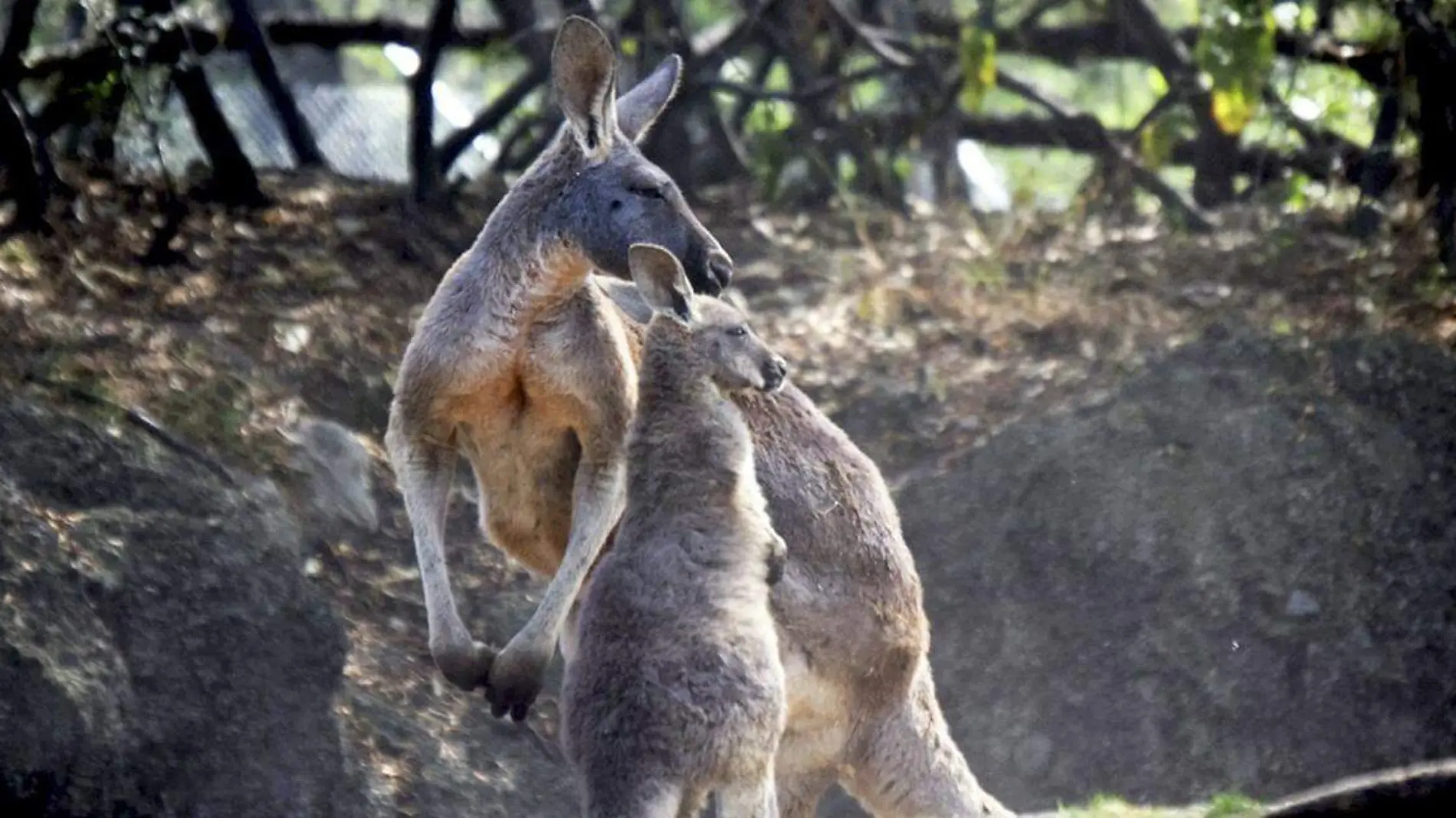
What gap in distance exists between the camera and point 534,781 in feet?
25.4

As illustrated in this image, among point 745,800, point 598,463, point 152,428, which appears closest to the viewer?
point 745,800

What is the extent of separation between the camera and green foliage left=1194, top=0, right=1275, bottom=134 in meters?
9.48

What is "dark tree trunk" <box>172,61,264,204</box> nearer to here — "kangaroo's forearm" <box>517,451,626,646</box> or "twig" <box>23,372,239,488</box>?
"twig" <box>23,372,239,488</box>

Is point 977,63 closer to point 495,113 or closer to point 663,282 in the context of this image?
point 495,113

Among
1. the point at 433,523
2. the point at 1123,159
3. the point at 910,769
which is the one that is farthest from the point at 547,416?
the point at 1123,159

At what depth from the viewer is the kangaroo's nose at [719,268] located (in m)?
6.55

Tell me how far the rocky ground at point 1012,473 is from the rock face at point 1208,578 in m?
0.01

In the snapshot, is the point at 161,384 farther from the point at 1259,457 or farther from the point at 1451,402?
Answer: the point at 1451,402

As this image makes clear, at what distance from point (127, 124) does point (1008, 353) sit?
400 centimetres

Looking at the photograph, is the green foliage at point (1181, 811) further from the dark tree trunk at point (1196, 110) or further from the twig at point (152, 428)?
the dark tree trunk at point (1196, 110)

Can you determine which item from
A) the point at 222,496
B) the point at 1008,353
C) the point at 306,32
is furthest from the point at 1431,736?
the point at 306,32

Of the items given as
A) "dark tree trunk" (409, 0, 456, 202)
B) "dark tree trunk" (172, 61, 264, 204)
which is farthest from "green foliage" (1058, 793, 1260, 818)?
"dark tree trunk" (172, 61, 264, 204)

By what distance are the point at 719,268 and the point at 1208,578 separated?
319 centimetres

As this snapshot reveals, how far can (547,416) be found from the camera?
652 cm
